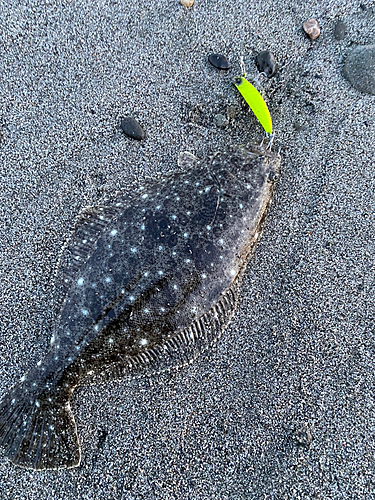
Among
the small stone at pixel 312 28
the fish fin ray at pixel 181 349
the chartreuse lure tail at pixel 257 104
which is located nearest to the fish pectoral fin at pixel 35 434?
the fish fin ray at pixel 181 349

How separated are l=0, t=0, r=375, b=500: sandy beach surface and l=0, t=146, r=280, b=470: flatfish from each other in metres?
0.17

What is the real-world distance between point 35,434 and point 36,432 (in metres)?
→ 0.01

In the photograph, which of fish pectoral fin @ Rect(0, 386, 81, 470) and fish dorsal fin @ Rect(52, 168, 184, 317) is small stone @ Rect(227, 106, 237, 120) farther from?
fish pectoral fin @ Rect(0, 386, 81, 470)

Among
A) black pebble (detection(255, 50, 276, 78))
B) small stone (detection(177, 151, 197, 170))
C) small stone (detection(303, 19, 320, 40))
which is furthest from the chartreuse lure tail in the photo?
small stone (detection(303, 19, 320, 40))

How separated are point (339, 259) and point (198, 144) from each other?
131cm

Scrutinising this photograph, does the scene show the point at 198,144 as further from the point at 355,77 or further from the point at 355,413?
the point at 355,413

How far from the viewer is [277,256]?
91.4 inches

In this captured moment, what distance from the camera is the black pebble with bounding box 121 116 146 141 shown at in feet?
7.91

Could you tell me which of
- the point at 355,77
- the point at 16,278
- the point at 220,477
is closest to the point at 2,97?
the point at 16,278

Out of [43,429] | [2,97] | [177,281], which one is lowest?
[43,429]

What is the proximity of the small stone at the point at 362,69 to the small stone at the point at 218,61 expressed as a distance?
91cm

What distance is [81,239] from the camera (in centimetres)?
216

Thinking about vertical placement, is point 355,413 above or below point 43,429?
below

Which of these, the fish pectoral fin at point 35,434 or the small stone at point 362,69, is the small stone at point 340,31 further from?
the fish pectoral fin at point 35,434
